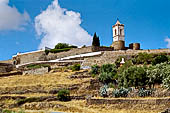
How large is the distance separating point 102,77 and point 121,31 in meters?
22.0

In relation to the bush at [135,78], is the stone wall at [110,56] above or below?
above

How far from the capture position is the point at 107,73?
2652 cm

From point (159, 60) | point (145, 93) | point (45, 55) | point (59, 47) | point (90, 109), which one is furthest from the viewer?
point (59, 47)

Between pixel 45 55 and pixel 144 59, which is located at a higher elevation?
pixel 45 55

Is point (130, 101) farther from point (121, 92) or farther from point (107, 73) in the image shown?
point (107, 73)

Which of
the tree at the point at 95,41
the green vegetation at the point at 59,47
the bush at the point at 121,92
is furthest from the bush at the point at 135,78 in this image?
the green vegetation at the point at 59,47

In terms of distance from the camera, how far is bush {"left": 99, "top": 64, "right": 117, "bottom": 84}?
25281mm

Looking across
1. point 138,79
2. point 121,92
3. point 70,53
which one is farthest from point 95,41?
point 121,92

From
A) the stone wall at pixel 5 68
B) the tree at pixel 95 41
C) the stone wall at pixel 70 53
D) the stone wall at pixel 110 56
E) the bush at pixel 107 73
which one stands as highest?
the tree at pixel 95 41

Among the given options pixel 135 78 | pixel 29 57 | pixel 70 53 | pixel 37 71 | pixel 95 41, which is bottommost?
pixel 135 78

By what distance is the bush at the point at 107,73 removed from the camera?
25.3 meters

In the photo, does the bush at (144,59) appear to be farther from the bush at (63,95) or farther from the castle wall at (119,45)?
the bush at (63,95)

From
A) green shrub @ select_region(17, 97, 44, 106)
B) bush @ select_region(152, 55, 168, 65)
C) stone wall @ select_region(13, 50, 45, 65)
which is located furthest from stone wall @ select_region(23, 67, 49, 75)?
bush @ select_region(152, 55, 168, 65)

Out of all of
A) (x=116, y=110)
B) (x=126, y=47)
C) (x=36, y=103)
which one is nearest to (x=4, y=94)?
(x=36, y=103)
